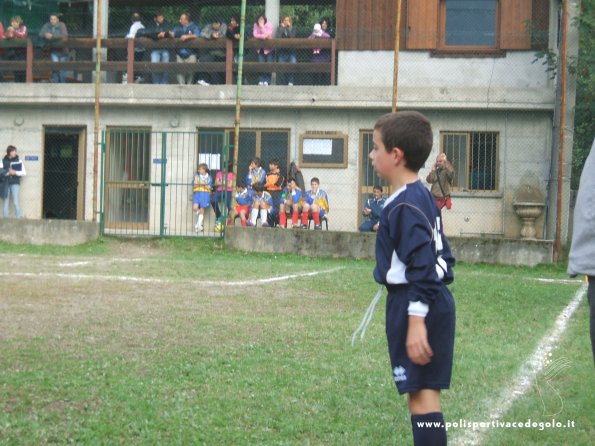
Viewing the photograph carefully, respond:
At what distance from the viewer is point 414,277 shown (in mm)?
4609

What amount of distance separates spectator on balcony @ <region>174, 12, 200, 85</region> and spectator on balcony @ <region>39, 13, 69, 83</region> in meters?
2.80

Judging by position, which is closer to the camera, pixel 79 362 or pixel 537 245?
pixel 79 362

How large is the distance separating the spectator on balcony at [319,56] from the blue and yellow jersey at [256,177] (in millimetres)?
3264

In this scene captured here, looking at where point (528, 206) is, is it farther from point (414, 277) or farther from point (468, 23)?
point (414, 277)

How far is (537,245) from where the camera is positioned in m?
20.5

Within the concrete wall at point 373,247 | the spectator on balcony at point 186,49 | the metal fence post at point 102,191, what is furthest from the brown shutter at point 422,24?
the metal fence post at point 102,191

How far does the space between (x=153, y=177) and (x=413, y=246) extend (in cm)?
2191

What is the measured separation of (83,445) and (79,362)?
2.37 m

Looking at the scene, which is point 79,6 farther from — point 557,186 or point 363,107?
point 557,186

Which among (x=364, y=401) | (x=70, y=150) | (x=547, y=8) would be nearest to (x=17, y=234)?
(x=70, y=150)

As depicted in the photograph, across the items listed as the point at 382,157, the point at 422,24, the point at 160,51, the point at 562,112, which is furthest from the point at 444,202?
the point at 382,157

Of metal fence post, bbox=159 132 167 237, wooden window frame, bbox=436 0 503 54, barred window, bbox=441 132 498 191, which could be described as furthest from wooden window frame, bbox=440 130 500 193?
metal fence post, bbox=159 132 167 237

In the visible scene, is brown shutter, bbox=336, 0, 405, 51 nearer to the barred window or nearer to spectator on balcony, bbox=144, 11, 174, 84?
the barred window

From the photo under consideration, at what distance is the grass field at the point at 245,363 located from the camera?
20.6 feet
